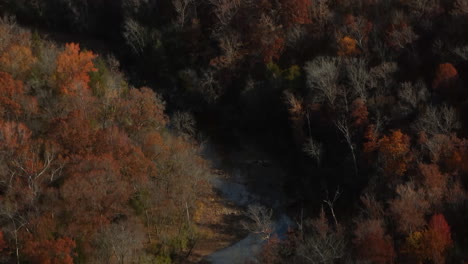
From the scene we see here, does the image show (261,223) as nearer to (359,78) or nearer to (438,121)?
(438,121)

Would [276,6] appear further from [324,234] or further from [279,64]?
[324,234]

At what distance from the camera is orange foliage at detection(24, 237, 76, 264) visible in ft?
147

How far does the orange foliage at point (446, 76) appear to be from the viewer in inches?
2247

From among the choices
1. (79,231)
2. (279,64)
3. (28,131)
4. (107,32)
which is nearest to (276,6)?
(279,64)

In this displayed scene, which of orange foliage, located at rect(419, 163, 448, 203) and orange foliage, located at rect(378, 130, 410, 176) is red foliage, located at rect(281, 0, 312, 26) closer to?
orange foliage, located at rect(378, 130, 410, 176)

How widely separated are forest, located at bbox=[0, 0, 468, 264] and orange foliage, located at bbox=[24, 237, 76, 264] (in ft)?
0.37

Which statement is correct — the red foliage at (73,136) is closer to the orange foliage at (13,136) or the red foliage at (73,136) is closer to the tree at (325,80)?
the orange foliage at (13,136)

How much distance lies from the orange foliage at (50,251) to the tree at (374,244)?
2278 cm

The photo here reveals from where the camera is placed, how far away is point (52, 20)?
91.5m

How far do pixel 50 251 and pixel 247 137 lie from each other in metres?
33.3

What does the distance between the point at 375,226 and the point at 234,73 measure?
3546 centimetres

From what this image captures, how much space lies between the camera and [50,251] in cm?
4512

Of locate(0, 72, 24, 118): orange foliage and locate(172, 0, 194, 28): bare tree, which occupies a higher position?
locate(172, 0, 194, 28): bare tree

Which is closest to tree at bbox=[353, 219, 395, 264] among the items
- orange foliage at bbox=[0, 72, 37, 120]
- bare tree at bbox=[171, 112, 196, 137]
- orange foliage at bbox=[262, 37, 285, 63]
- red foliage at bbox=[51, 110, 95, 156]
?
red foliage at bbox=[51, 110, 95, 156]
